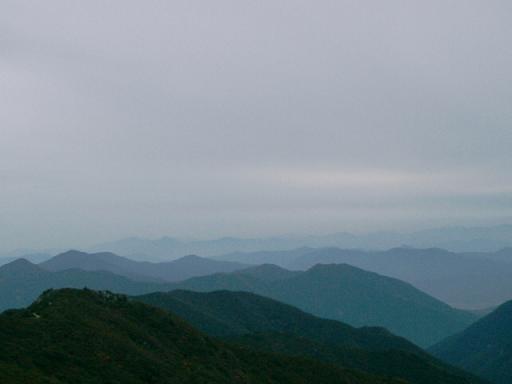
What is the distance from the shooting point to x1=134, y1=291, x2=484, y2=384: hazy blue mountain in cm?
11119

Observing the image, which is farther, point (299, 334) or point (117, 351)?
point (299, 334)

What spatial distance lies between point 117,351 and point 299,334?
112103mm

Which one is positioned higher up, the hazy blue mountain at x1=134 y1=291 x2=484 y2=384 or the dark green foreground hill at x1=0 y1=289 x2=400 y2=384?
the dark green foreground hill at x1=0 y1=289 x2=400 y2=384

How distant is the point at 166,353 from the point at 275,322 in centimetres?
11641

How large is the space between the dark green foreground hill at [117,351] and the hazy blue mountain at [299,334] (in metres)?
36.2

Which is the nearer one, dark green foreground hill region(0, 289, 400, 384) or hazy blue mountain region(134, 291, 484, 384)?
dark green foreground hill region(0, 289, 400, 384)

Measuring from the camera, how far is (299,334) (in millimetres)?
153250

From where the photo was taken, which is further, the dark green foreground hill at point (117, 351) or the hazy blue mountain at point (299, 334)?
the hazy blue mountain at point (299, 334)

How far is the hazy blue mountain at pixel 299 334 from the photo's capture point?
111188mm

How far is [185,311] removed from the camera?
14700cm

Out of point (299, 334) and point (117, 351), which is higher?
point (117, 351)

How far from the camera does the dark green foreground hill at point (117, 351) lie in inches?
1604

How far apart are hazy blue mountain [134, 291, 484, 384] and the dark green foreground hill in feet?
119

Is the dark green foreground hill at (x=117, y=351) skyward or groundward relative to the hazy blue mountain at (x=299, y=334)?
skyward
